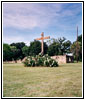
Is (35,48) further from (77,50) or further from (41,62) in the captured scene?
(41,62)

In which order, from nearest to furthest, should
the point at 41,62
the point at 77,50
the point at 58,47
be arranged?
1. the point at 41,62
2. the point at 77,50
3. the point at 58,47

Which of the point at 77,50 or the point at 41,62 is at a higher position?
the point at 77,50

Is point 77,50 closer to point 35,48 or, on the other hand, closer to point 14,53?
point 35,48

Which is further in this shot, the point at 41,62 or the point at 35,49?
the point at 35,49

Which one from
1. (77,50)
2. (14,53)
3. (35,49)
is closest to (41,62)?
(77,50)

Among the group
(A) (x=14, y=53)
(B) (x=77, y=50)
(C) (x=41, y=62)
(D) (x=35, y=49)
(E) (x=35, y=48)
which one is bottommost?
(C) (x=41, y=62)

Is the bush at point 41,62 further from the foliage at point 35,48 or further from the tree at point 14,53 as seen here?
the tree at point 14,53

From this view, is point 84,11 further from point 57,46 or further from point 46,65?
point 57,46

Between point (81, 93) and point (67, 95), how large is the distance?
39 cm

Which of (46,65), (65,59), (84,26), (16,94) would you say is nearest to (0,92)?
(16,94)

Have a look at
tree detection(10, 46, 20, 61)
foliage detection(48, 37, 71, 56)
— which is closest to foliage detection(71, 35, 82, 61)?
foliage detection(48, 37, 71, 56)

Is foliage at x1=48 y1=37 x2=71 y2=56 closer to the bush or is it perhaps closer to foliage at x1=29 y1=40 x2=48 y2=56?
foliage at x1=29 y1=40 x2=48 y2=56

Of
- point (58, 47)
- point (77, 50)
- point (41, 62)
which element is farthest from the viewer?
point (58, 47)

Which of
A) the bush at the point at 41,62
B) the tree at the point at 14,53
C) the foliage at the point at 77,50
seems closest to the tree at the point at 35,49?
the tree at the point at 14,53
